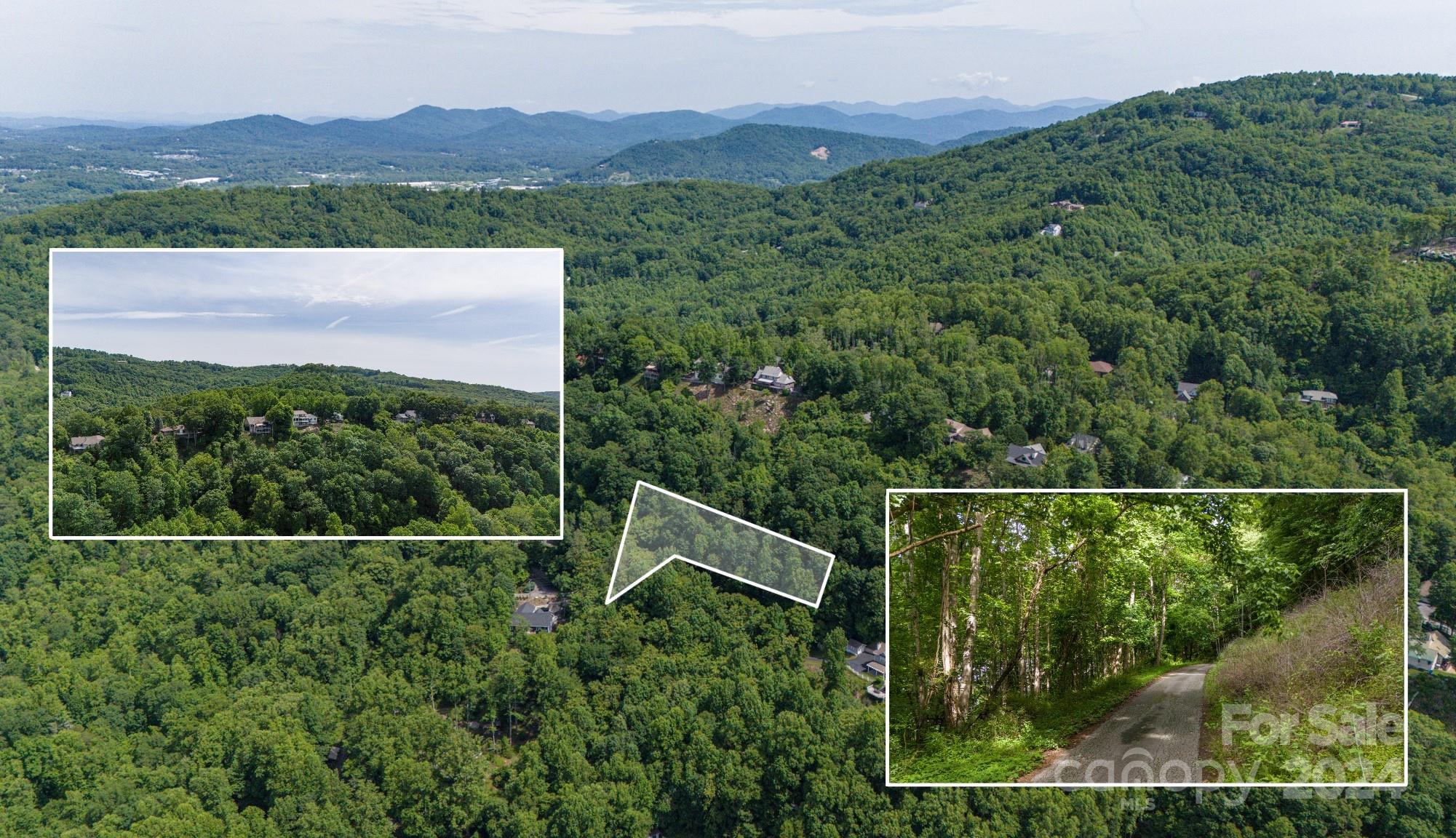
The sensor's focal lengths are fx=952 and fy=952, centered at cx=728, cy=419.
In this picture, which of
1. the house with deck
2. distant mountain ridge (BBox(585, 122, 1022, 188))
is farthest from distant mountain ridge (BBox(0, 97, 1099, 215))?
the house with deck

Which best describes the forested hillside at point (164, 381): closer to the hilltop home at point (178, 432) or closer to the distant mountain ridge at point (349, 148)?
the hilltop home at point (178, 432)

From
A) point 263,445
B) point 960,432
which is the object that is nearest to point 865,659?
point 960,432

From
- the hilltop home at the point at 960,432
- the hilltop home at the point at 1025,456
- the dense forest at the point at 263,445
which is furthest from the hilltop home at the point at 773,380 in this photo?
the dense forest at the point at 263,445

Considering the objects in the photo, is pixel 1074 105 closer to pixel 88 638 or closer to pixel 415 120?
pixel 415 120

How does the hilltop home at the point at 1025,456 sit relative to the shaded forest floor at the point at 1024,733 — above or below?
below

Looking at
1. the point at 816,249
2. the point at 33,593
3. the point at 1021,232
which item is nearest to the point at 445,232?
the point at 816,249

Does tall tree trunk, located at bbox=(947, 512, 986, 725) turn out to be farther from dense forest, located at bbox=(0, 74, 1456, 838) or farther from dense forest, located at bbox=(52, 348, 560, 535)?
dense forest, located at bbox=(0, 74, 1456, 838)

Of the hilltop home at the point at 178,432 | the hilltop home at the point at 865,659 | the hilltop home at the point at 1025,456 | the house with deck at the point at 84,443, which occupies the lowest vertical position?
the hilltop home at the point at 865,659

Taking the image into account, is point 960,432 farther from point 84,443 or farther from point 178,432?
point 84,443
